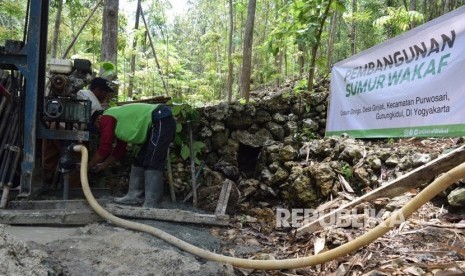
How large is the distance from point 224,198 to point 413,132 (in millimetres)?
2118

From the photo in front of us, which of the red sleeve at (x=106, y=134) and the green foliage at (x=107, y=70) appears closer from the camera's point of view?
the red sleeve at (x=106, y=134)

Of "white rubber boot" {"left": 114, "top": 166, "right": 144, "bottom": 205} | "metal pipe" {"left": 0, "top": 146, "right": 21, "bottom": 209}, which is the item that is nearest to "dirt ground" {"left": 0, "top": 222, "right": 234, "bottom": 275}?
"metal pipe" {"left": 0, "top": 146, "right": 21, "bottom": 209}

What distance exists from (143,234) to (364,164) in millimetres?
2313

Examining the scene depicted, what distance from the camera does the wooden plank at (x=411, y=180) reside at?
10.1 ft

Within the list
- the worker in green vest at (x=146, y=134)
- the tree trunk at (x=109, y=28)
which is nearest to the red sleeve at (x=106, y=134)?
the worker in green vest at (x=146, y=134)

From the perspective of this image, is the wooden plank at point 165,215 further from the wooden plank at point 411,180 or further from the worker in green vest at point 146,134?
the wooden plank at point 411,180

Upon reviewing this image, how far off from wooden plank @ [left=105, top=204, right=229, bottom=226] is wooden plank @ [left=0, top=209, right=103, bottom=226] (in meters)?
0.19

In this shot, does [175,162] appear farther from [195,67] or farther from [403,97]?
[195,67]

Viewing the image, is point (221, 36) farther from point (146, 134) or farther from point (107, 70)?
point (146, 134)

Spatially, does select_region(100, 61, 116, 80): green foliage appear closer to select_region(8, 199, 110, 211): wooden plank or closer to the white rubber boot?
the white rubber boot

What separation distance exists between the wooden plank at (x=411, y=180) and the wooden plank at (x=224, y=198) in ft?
3.22

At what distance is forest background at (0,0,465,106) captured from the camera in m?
6.48

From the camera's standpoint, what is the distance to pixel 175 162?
5.16 meters

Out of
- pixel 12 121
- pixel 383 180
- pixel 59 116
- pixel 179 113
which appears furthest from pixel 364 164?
pixel 12 121
